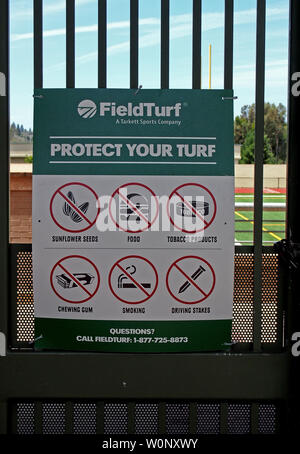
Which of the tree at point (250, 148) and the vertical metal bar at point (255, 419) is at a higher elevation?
the tree at point (250, 148)

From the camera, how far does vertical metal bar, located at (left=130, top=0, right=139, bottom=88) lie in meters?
2.73

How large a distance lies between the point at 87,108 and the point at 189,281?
933mm

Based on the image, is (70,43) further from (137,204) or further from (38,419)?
(38,419)

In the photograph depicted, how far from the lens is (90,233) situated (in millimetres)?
2746

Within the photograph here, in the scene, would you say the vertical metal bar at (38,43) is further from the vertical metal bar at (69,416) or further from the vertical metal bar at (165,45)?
the vertical metal bar at (69,416)

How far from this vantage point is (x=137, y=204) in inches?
108

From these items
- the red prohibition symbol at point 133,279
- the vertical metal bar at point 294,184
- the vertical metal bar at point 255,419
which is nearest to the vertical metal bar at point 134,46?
the vertical metal bar at point 294,184

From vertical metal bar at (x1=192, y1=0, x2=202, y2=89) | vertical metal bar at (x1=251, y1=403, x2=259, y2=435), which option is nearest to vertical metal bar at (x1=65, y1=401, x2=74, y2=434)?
vertical metal bar at (x1=251, y1=403, x2=259, y2=435)

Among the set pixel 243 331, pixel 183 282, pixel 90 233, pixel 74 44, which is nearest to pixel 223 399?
pixel 243 331

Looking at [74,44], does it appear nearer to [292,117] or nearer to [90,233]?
[90,233]

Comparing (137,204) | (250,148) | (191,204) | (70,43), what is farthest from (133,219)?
(70,43)

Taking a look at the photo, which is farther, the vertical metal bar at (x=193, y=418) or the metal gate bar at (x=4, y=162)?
the vertical metal bar at (x=193, y=418)

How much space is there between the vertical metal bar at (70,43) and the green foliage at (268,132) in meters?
0.80

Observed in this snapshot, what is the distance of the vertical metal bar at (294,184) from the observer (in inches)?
108
